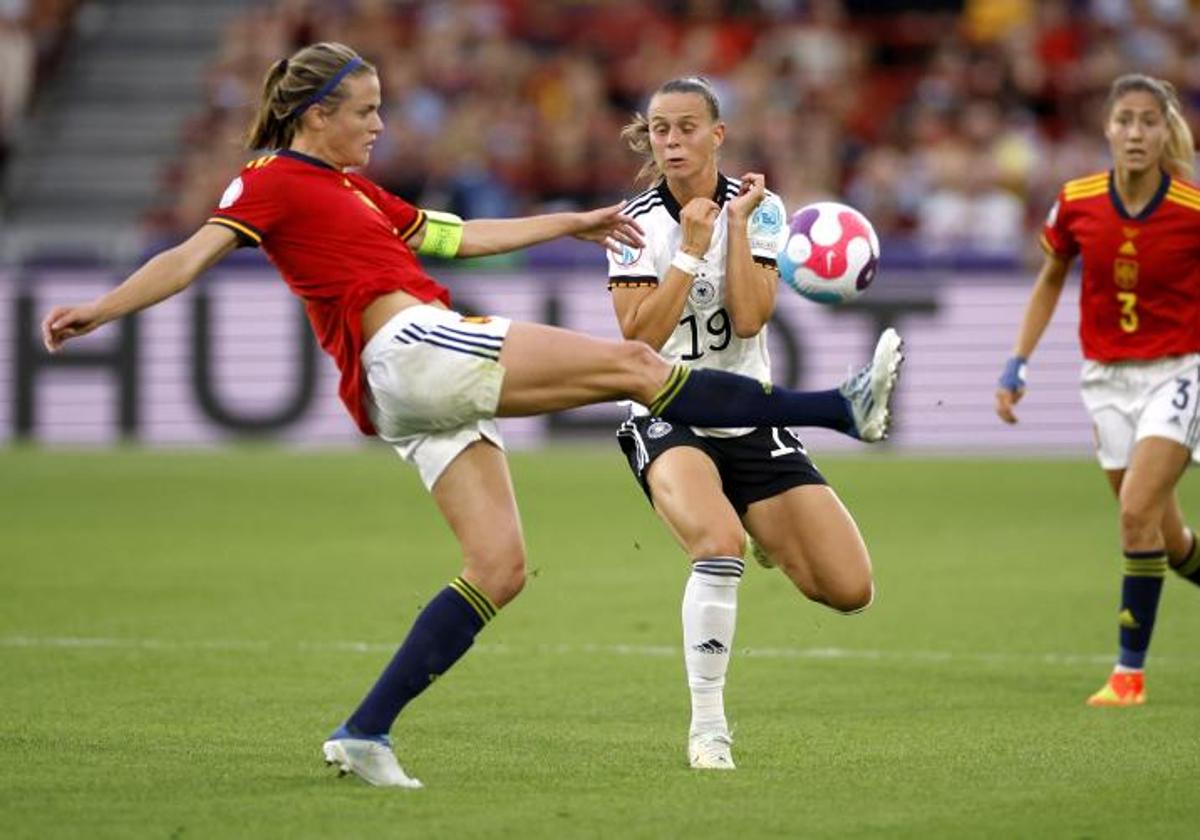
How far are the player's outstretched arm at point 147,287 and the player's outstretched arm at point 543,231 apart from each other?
0.97m

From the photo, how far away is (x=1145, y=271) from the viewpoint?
370 inches

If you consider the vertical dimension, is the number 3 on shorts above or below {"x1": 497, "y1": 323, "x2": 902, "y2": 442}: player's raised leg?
below

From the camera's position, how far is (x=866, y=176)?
2211cm

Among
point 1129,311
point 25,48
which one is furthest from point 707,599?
point 25,48

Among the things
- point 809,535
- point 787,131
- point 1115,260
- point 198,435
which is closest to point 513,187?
point 787,131

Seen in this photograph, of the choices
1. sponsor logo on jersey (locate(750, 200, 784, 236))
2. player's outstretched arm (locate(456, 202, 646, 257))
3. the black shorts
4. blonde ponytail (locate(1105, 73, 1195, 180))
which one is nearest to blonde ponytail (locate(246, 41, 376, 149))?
player's outstretched arm (locate(456, 202, 646, 257))

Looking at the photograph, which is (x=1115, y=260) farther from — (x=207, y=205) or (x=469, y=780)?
(x=207, y=205)

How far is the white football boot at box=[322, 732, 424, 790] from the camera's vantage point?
22.2ft

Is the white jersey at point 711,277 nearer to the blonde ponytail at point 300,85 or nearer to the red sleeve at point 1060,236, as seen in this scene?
the blonde ponytail at point 300,85

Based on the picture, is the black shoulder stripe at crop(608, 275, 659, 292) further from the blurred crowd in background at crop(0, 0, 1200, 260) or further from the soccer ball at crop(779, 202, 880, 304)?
the blurred crowd in background at crop(0, 0, 1200, 260)

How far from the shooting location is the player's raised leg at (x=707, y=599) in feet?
24.0

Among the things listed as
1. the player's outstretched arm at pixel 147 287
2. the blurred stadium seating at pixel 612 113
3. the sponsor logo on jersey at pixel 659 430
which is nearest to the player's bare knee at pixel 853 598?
the sponsor logo on jersey at pixel 659 430

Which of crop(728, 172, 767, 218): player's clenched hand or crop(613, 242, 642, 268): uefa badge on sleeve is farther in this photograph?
crop(613, 242, 642, 268): uefa badge on sleeve

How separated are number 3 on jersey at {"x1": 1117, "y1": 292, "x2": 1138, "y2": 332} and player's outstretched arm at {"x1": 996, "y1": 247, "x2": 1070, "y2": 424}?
0.30m
